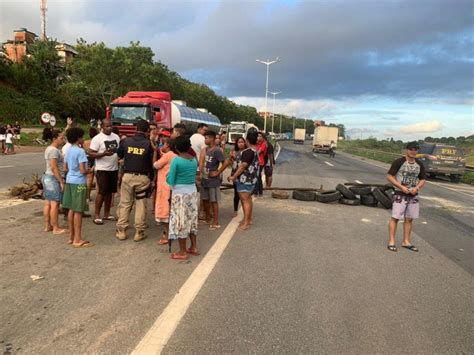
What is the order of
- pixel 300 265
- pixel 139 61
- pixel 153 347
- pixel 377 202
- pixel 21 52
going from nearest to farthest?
1. pixel 153 347
2. pixel 300 265
3. pixel 377 202
4. pixel 139 61
5. pixel 21 52

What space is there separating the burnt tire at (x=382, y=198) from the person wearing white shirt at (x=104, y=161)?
6537 mm

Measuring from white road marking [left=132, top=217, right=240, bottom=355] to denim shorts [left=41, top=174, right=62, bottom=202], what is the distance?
8.40 feet

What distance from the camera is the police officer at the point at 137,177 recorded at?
6141mm

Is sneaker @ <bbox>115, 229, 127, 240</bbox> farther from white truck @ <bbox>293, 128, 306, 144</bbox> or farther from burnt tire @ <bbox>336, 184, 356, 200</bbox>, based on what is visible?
white truck @ <bbox>293, 128, 306, 144</bbox>

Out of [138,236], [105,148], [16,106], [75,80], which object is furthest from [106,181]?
[75,80]

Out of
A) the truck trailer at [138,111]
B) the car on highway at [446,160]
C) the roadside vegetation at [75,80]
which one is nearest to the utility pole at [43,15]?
the roadside vegetation at [75,80]

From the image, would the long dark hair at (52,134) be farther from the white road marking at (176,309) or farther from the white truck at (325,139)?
the white truck at (325,139)

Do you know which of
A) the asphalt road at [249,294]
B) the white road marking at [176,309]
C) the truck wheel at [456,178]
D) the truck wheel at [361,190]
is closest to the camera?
the white road marking at [176,309]

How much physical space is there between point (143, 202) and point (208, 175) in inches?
54.2

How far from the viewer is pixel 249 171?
7.23 m

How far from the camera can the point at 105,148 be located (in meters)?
6.95

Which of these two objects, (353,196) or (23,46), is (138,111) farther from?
(23,46)

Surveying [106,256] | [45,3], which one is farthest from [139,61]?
[106,256]

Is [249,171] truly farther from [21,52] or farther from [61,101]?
[21,52]
